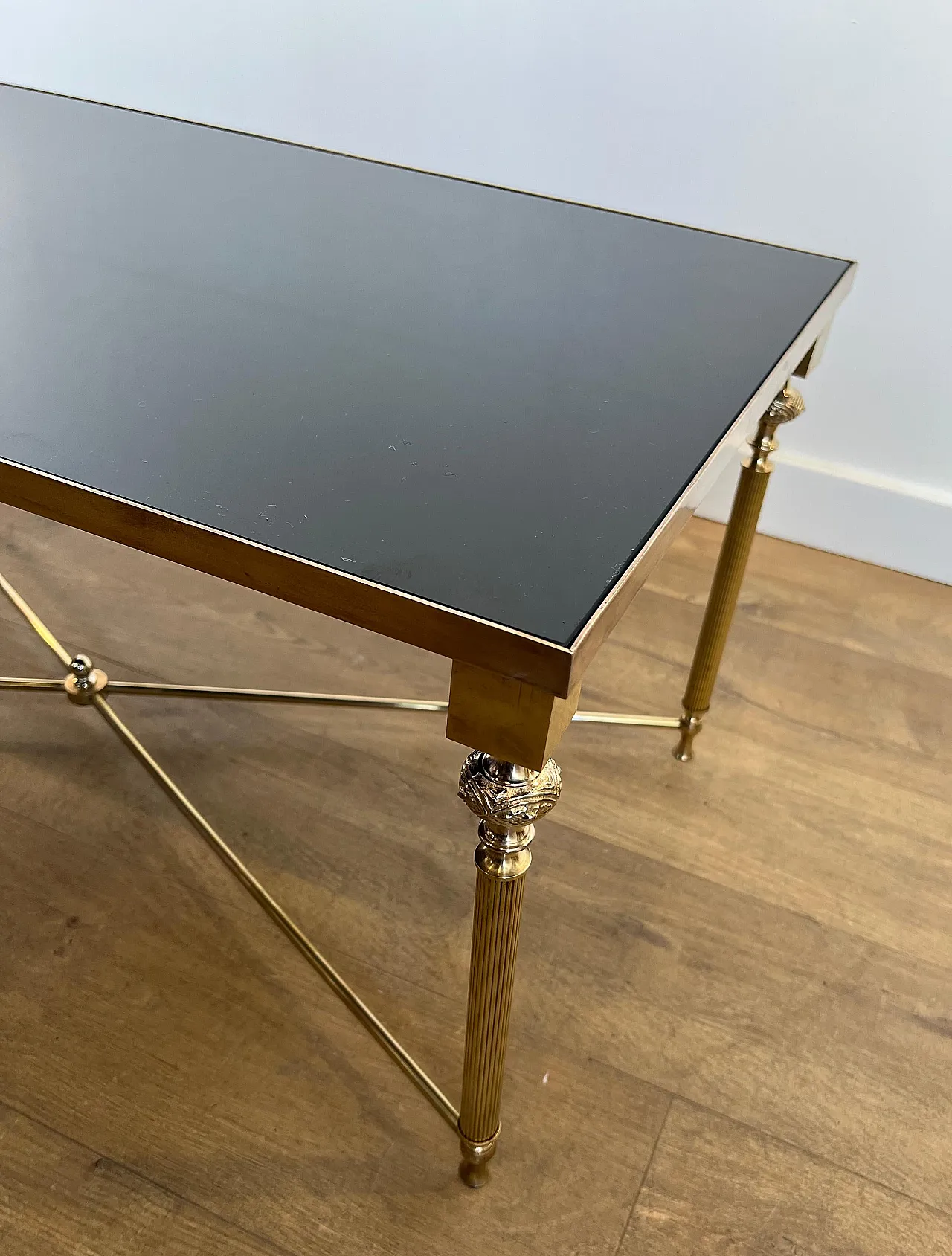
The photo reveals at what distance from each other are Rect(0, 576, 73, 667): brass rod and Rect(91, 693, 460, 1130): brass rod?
9 cm

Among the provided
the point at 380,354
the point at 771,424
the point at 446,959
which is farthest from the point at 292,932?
the point at 771,424

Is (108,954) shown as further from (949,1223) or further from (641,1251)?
(949,1223)

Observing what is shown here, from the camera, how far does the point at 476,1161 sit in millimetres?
910

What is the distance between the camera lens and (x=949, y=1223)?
928 millimetres

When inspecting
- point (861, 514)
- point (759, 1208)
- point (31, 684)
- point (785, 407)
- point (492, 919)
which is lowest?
point (759, 1208)

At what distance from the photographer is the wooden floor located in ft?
3.02

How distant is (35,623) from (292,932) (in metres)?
0.59

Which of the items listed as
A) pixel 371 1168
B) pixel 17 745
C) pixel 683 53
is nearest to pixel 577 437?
pixel 371 1168

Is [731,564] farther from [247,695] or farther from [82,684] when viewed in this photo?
[82,684]

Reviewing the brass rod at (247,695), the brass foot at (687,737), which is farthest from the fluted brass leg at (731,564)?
the brass rod at (247,695)

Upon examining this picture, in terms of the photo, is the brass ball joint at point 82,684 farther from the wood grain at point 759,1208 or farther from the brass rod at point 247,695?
the wood grain at point 759,1208

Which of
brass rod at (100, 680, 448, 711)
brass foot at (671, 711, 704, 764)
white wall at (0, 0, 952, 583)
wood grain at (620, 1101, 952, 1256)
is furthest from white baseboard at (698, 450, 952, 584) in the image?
wood grain at (620, 1101, 952, 1256)

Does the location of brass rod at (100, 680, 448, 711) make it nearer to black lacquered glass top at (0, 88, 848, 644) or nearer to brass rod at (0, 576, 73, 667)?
brass rod at (0, 576, 73, 667)

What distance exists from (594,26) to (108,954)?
4.53 ft
